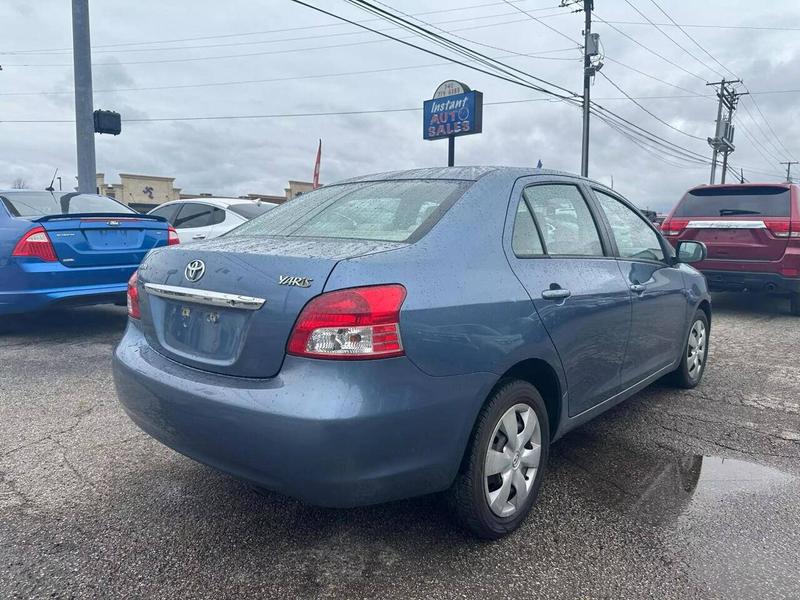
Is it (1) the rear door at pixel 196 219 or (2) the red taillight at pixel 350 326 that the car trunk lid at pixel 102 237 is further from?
(2) the red taillight at pixel 350 326

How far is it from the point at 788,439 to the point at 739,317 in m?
5.16

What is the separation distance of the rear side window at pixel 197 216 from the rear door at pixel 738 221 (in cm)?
630

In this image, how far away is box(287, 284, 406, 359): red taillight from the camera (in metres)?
2.02

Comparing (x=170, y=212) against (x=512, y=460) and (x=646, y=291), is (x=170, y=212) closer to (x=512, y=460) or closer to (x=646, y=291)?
(x=646, y=291)

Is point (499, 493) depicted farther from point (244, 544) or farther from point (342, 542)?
point (244, 544)

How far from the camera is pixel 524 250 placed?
2.67 meters

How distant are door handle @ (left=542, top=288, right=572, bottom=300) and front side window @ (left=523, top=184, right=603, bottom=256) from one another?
205mm

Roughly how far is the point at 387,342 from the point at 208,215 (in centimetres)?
719

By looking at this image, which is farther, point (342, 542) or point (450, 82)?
point (450, 82)

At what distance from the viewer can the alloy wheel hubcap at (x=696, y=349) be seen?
14.9 feet

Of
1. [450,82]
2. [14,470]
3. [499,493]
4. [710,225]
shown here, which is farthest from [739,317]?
[450,82]

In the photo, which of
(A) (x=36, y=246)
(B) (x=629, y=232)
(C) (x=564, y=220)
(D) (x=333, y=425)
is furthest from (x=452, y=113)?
(D) (x=333, y=425)

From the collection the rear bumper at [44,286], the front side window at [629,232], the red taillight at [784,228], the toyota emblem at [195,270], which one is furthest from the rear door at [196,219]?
the red taillight at [784,228]

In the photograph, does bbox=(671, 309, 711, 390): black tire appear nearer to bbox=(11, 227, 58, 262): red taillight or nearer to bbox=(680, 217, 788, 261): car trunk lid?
bbox=(680, 217, 788, 261): car trunk lid
